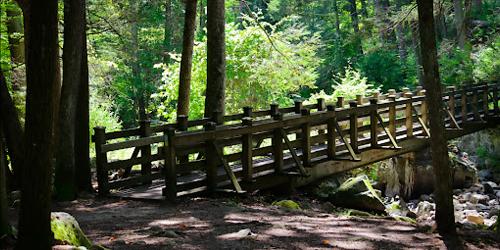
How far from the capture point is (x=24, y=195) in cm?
467

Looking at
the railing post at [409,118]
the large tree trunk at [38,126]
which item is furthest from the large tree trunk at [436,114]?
the railing post at [409,118]

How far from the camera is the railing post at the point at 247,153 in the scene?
10.6m

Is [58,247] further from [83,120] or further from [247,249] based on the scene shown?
[83,120]

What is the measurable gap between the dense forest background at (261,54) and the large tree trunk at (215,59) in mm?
2211

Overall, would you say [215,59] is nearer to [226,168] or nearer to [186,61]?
[186,61]

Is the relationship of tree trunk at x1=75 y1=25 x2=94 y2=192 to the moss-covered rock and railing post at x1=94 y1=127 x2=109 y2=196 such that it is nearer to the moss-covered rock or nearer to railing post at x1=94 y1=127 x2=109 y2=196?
railing post at x1=94 y1=127 x2=109 y2=196

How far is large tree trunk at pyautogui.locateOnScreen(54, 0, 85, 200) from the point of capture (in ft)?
32.4

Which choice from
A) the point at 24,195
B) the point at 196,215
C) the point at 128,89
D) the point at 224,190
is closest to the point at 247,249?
the point at 196,215

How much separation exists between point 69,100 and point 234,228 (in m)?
4.19

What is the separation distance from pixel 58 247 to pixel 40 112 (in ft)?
4.14

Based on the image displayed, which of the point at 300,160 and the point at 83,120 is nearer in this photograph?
the point at 83,120

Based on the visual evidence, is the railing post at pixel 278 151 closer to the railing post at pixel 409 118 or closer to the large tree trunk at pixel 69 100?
the large tree trunk at pixel 69 100

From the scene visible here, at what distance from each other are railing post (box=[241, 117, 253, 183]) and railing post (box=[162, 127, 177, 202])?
159cm

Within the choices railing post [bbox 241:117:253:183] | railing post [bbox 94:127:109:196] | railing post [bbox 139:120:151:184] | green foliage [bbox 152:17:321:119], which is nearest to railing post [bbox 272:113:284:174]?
railing post [bbox 241:117:253:183]
